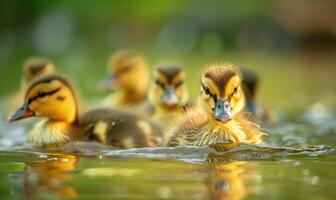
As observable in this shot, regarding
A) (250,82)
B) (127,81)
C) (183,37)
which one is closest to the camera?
(250,82)

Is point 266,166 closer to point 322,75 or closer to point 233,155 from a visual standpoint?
point 233,155

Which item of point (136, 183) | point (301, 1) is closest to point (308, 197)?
point (136, 183)

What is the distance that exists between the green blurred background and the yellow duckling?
3.46m

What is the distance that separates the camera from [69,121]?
6855 mm

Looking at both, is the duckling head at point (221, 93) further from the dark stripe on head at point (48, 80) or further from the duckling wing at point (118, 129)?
the dark stripe on head at point (48, 80)

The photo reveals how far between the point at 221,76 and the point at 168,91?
2013 millimetres

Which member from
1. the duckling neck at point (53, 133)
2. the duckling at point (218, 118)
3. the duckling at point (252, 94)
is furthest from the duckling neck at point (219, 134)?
the duckling at point (252, 94)

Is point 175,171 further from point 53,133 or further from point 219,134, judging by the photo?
point 53,133

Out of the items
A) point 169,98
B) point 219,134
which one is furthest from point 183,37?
point 219,134

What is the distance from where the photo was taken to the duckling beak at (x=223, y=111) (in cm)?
569

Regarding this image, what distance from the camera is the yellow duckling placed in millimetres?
7766

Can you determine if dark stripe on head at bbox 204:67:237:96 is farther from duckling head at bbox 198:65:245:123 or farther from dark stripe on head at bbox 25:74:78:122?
dark stripe on head at bbox 25:74:78:122

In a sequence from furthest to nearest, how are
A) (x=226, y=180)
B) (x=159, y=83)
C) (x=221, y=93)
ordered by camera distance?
(x=159, y=83) < (x=221, y=93) < (x=226, y=180)

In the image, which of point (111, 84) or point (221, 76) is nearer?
point (221, 76)
